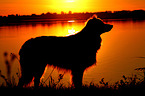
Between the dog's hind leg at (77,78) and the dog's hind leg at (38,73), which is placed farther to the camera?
the dog's hind leg at (77,78)

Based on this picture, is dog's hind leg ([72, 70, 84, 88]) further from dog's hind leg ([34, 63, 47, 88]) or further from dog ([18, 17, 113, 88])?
dog's hind leg ([34, 63, 47, 88])

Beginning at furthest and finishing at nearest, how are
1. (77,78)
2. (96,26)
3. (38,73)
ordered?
(96,26), (77,78), (38,73)

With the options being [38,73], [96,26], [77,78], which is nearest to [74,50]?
[77,78]

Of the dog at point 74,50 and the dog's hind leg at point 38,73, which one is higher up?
the dog at point 74,50

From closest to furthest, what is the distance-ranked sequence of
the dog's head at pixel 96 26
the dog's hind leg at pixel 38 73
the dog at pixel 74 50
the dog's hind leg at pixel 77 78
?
the dog's hind leg at pixel 38 73
the dog at pixel 74 50
the dog's hind leg at pixel 77 78
the dog's head at pixel 96 26

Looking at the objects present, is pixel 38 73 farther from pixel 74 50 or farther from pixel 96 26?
pixel 96 26

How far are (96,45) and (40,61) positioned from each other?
161 centimetres

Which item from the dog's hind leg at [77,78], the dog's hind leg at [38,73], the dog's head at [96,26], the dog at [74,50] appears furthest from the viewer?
the dog's head at [96,26]

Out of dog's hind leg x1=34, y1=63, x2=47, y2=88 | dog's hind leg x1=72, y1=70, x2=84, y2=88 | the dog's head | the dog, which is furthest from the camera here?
the dog's head

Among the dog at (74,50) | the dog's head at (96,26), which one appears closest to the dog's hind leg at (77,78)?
the dog at (74,50)

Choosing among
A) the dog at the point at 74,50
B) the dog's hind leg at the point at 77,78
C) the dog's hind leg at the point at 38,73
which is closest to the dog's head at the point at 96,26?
the dog at the point at 74,50

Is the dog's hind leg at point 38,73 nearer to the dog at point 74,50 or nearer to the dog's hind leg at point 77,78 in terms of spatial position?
the dog at point 74,50

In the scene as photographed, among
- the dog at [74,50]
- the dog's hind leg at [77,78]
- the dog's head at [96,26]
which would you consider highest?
the dog's head at [96,26]

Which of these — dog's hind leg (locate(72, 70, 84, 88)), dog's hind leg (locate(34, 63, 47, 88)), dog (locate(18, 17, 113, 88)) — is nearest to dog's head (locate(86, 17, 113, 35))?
dog (locate(18, 17, 113, 88))
